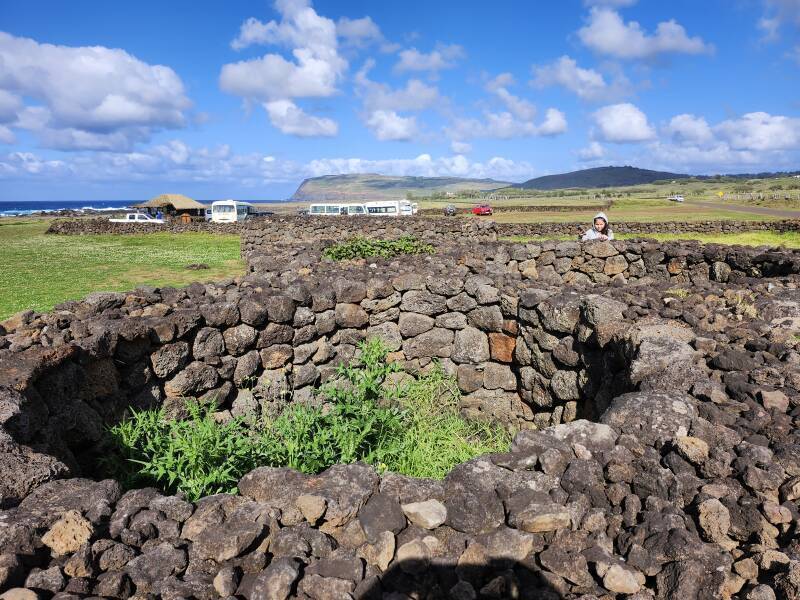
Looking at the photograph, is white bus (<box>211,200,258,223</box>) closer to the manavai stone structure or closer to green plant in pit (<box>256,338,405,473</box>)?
the manavai stone structure

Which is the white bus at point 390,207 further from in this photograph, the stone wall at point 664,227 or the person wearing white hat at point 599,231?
the person wearing white hat at point 599,231

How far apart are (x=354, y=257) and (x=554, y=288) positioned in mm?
7326

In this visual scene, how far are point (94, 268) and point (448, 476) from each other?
19.0m

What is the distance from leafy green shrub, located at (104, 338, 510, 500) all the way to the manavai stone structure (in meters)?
0.40

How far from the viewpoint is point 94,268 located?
18.5 metres

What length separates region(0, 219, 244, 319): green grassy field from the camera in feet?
42.1

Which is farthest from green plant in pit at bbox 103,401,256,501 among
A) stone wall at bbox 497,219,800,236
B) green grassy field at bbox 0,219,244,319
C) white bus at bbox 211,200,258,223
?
white bus at bbox 211,200,258,223

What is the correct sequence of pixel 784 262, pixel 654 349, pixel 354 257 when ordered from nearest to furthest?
pixel 654 349
pixel 784 262
pixel 354 257

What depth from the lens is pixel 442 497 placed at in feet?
9.94

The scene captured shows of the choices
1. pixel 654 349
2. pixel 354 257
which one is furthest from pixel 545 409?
pixel 354 257

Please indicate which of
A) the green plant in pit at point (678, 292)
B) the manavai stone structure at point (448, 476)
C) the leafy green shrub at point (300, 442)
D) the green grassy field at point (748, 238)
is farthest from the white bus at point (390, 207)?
the leafy green shrub at point (300, 442)

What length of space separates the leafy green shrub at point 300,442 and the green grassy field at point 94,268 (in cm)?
746

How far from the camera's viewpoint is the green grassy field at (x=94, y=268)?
42.1 ft

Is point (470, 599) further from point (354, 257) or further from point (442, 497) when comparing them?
point (354, 257)
